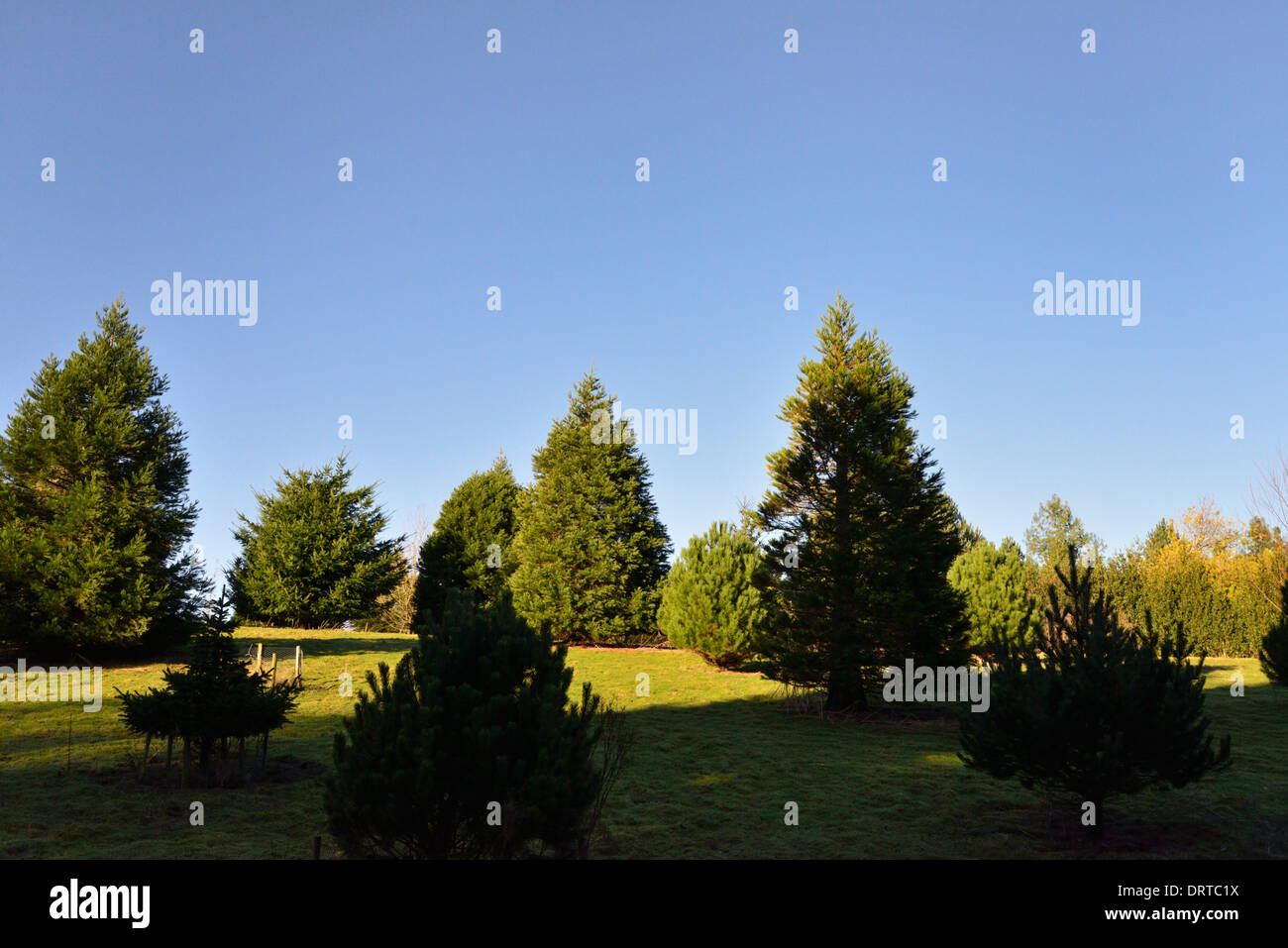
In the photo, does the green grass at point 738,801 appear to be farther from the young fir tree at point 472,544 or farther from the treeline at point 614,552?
the young fir tree at point 472,544

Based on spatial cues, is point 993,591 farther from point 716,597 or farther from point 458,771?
point 458,771

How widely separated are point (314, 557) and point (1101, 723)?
30265 millimetres

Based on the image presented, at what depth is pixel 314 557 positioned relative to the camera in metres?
31.7

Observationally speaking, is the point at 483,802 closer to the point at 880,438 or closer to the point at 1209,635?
the point at 880,438

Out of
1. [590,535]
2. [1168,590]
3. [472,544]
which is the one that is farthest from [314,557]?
[1168,590]

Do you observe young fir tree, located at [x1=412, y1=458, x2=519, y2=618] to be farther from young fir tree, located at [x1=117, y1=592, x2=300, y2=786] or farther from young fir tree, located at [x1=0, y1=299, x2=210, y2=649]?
young fir tree, located at [x1=117, y1=592, x2=300, y2=786]

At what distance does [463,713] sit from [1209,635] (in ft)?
120

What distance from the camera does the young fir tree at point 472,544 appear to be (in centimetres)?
3466

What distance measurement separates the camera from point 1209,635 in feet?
106

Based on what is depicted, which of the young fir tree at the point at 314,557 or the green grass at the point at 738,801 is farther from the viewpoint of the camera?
the young fir tree at the point at 314,557

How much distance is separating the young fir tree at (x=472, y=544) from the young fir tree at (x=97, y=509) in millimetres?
13906

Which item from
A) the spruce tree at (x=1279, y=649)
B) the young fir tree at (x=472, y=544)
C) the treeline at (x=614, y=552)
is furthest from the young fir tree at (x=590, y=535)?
the spruce tree at (x=1279, y=649)

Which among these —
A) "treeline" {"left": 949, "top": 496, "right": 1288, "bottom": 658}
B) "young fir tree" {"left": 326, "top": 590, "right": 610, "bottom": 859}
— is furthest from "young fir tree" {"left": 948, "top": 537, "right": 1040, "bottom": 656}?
"young fir tree" {"left": 326, "top": 590, "right": 610, "bottom": 859}
